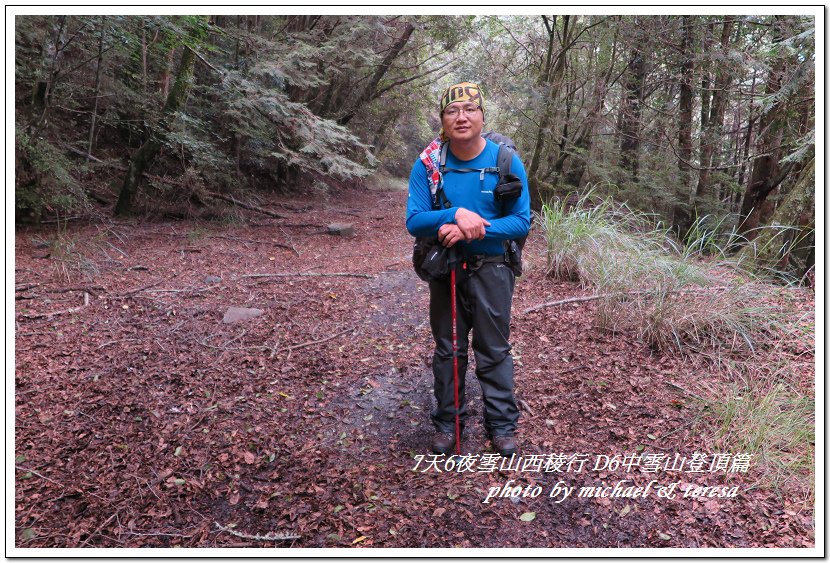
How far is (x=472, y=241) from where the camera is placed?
243 centimetres

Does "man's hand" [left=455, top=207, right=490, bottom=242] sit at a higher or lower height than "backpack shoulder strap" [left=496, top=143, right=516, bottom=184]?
lower

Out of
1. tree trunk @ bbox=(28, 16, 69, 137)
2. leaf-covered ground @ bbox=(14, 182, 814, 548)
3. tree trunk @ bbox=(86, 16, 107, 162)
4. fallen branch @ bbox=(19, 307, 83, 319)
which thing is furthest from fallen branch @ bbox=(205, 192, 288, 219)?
fallen branch @ bbox=(19, 307, 83, 319)

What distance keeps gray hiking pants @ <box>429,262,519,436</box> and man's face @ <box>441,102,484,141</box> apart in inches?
27.0

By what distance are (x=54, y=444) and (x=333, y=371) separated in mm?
1756

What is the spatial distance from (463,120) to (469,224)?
1.74 ft

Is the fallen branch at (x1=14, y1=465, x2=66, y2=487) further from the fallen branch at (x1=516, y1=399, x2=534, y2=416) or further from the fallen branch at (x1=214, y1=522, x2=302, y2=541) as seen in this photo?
the fallen branch at (x1=516, y1=399, x2=534, y2=416)

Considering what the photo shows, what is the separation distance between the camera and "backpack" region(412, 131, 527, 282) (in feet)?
7.75

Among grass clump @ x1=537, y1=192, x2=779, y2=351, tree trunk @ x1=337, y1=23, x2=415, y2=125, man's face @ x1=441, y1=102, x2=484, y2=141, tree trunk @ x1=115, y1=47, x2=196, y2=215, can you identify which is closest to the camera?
man's face @ x1=441, y1=102, x2=484, y2=141

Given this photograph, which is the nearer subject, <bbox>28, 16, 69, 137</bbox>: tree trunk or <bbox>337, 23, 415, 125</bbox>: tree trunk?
<bbox>28, 16, 69, 137</bbox>: tree trunk

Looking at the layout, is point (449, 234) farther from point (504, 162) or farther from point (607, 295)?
point (607, 295)

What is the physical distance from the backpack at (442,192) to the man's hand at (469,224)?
165mm

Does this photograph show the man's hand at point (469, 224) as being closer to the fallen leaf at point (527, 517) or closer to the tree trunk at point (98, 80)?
the fallen leaf at point (527, 517)

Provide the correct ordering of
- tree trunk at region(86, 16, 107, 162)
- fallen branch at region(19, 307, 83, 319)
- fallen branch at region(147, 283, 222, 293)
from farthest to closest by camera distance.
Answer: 1. tree trunk at region(86, 16, 107, 162)
2. fallen branch at region(147, 283, 222, 293)
3. fallen branch at region(19, 307, 83, 319)

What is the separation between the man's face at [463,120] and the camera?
2291 millimetres
